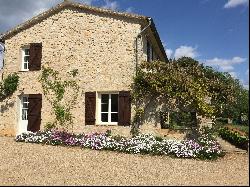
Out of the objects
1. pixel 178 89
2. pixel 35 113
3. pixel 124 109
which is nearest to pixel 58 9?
pixel 35 113

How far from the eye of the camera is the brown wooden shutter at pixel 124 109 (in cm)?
1524

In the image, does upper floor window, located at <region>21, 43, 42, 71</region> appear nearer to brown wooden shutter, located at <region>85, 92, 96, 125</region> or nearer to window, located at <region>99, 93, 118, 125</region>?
brown wooden shutter, located at <region>85, 92, 96, 125</region>

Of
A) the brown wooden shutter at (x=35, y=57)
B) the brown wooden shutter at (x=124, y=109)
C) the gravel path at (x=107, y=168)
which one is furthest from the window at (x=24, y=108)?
the brown wooden shutter at (x=124, y=109)

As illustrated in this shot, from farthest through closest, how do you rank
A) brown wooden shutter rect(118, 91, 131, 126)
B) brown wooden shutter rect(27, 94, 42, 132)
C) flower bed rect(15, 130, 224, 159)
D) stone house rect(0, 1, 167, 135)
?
brown wooden shutter rect(27, 94, 42, 132), stone house rect(0, 1, 167, 135), brown wooden shutter rect(118, 91, 131, 126), flower bed rect(15, 130, 224, 159)

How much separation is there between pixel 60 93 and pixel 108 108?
250 cm

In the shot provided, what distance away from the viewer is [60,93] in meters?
16.5

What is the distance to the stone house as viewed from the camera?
51.2ft

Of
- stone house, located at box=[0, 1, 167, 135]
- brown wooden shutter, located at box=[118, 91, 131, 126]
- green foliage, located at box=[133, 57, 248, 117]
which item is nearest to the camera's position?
green foliage, located at box=[133, 57, 248, 117]

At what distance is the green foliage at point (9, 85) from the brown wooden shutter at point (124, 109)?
5716 millimetres

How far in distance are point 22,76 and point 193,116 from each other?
8709 millimetres

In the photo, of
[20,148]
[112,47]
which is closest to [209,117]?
[112,47]

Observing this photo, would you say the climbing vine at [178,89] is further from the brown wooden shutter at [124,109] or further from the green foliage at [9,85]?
the green foliage at [9,85]

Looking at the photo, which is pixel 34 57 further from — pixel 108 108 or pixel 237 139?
pixel 237 139

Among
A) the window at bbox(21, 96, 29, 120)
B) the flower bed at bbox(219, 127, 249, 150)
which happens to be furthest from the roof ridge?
the flower bed at bbox(219, 127, 249, 150)
